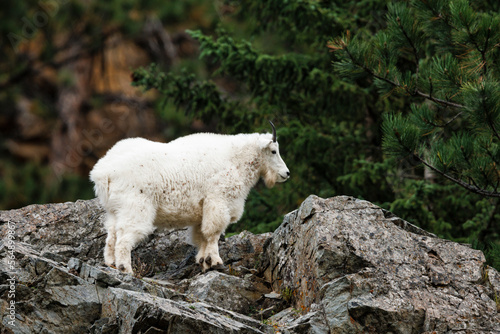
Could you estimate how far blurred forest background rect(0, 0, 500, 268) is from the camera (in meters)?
8.94

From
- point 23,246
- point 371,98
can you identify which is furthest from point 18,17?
point 23,246

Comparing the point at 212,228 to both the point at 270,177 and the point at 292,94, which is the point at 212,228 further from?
the point at 292,94

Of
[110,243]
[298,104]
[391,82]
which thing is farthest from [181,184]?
[298,104]

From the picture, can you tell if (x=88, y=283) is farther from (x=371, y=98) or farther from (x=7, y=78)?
(x=7, y=78)

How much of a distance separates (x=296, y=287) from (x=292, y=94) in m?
7.18

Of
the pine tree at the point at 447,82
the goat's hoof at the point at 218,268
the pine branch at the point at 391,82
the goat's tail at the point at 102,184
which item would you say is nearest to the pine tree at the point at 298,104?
the pine branch at the point at 391,82

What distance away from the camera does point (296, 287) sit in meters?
8.30

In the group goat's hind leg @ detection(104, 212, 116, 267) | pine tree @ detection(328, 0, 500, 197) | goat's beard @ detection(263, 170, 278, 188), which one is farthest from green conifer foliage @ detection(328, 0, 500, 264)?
goat's hind leg @ detection(104, 212, 116, 267)

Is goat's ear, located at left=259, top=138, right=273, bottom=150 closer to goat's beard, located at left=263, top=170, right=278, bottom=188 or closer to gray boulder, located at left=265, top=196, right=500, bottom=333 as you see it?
goat's beard, located at left=263, top=170, right=278, bottom=188

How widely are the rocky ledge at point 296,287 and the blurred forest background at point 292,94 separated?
4.02 feet

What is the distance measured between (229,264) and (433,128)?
11.9ft

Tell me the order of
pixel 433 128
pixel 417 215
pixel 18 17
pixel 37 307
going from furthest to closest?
pixel 18 17 < pixel 417 215 < pixel 433 128 < pixel 37 307

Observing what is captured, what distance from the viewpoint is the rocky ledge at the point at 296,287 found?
7148 millimetres

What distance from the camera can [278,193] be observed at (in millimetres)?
14883
